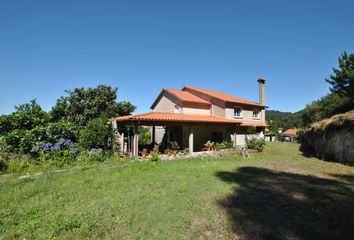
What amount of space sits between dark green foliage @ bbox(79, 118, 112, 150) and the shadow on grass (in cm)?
849

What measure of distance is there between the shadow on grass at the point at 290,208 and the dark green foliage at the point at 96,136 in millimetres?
8492

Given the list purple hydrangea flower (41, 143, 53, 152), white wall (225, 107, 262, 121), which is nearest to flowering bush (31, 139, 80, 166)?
purple hydrangea flower (41, 143, 53, 152)

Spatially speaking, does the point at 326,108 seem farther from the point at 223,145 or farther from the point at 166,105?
the point at 166,105

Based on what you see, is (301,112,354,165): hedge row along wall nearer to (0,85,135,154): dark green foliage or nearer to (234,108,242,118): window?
(234,108,242,118): window

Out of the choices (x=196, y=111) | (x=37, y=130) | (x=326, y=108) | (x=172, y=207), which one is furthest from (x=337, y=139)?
(x=326, y=108)

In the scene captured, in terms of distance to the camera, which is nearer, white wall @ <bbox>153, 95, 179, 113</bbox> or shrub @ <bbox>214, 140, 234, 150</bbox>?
shrub @ <bbox>214, 140, 234, 150</bbox>

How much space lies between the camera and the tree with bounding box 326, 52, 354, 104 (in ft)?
89.9

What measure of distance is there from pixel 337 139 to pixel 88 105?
972 inches

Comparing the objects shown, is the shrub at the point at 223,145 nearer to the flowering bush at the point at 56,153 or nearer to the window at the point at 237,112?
the window at the point at 237,112

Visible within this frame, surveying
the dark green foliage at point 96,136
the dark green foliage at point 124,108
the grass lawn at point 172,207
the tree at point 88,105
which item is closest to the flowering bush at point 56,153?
the dark green foliage at point 96,136

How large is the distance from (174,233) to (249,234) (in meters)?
1.59

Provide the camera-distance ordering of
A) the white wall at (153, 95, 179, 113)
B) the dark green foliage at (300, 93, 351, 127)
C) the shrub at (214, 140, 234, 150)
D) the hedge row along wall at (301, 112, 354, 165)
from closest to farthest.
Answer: the hedge row along wall at (301, 112, 354, 165), the shrub at (214, 140, 234, 150), the white wall at (153, 95, 179, 113), the dark green foliage at (300, 93, 351, 127)

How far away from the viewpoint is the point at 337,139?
1568cm

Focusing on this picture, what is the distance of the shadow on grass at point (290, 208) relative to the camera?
4.52 m
